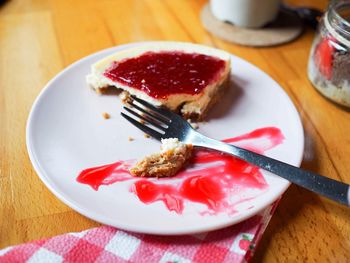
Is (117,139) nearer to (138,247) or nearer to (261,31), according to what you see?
(138,247)

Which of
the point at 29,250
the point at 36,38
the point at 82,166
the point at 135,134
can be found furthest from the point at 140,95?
the point at 36,38

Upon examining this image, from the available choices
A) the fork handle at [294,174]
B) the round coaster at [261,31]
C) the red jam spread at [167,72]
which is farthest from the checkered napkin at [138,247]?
the round coaster at [261,31]

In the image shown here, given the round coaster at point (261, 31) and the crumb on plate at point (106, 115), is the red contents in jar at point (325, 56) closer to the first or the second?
the round coaster at point (261, 31)

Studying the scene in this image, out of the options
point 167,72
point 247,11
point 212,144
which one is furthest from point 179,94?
point 247,11

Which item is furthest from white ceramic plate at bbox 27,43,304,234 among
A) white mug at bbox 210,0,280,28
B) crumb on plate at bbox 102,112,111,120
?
white mug at bbox 210,0,280,28

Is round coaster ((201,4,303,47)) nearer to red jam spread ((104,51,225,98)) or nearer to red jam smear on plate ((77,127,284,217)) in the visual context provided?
red jam spread ((104,51,225,98))
